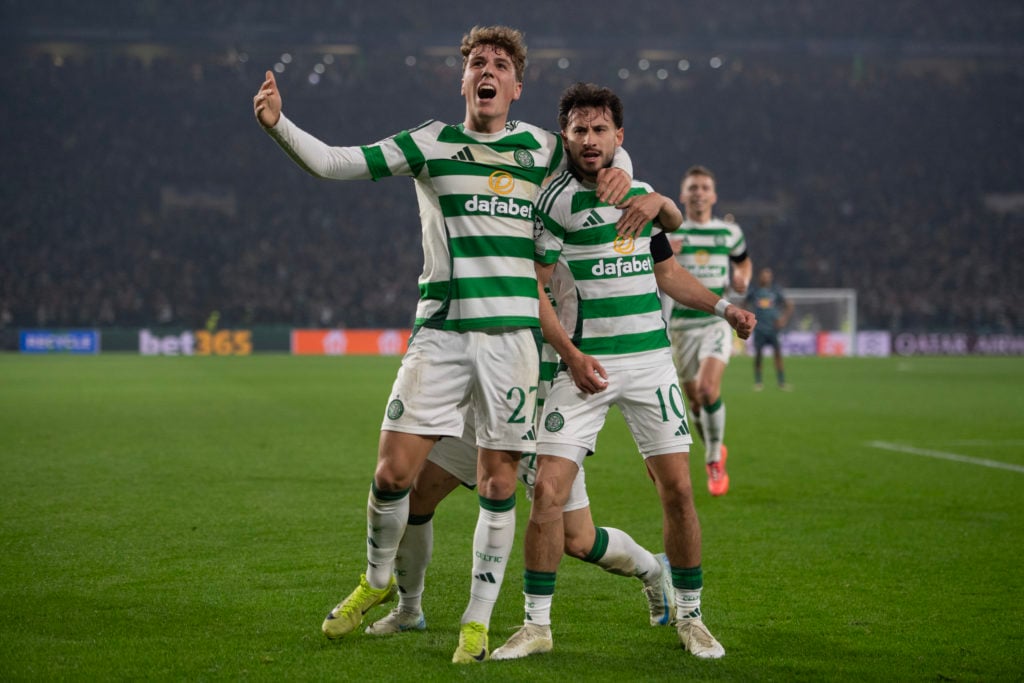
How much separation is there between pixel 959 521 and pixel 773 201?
3914cm

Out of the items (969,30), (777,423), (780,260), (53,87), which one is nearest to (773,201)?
(780,260)

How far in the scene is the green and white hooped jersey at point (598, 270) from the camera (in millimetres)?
4477

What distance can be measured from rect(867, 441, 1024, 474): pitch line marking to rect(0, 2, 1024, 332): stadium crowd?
82.5 ft

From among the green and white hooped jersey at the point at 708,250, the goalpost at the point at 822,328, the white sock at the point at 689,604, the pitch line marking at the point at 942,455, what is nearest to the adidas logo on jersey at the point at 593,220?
the white sock at the point at 689,604

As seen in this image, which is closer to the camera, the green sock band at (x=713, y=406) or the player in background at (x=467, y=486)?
the player in background at (x=467, y=486)

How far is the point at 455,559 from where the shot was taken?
604cm

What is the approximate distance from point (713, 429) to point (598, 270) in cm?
433

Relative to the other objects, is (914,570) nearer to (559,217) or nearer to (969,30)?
(559,217)

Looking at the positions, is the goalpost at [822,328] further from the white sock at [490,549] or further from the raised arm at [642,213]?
the white sock at [490,549]

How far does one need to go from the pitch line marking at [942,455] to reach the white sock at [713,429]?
2886 millimetres

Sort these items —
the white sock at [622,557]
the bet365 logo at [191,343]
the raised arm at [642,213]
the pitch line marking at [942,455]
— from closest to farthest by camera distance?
the raised arm at [642,213] → the white sock at [622,557] → the pitch line marking at [942,455] → the bet365 logo at [191,343]

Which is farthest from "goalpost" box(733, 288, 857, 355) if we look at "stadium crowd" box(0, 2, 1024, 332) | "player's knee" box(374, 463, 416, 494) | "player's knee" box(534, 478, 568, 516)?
"player's knee" box(374, 463, 416, 494)

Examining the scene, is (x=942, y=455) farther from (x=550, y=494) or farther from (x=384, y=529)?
(x=384, y=529)

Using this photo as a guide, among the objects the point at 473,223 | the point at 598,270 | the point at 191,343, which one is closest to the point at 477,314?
the point at 473,223
